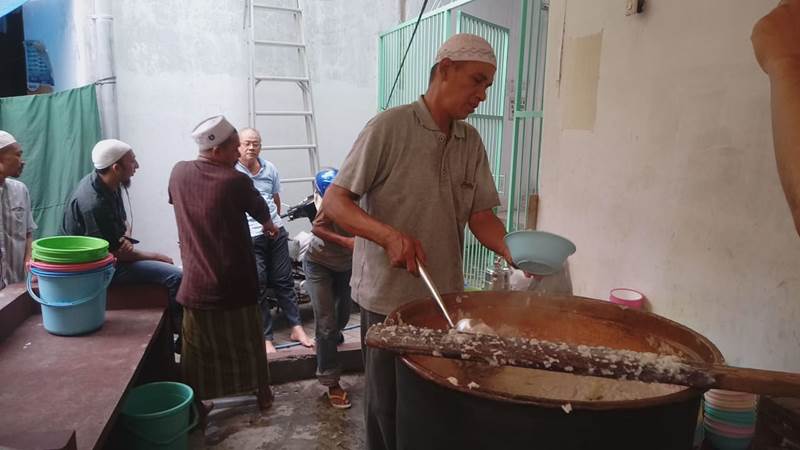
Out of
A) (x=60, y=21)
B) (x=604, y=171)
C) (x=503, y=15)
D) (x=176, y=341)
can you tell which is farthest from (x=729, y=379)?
(x=503, y=15)

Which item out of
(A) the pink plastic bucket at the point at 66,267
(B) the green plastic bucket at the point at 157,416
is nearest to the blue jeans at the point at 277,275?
(B) the green plastic bucket at the point at 157,416

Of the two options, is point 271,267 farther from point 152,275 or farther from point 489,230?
point 489,230

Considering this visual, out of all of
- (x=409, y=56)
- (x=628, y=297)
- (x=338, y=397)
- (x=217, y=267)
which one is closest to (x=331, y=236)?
(x=217, y=267)

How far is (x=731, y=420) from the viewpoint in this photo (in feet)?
5.42

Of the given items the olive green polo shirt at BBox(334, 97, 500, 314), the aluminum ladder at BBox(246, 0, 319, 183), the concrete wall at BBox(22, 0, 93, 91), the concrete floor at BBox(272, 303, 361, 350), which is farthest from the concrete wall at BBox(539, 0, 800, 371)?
the concrete wall at BBox(22, 0, 93, 91)

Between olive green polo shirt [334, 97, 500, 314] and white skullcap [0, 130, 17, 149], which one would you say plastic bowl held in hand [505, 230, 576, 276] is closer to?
olive green polo shirt [334, 97, 500, 314]

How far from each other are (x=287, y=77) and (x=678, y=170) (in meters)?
4.36

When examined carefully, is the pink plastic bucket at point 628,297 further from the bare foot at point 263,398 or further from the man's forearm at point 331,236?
the bare foot at point 263,398

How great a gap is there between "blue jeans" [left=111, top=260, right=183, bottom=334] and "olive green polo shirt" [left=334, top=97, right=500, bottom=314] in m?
1.80

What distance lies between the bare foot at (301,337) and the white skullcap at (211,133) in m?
1.79

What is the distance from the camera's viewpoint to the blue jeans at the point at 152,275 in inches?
127

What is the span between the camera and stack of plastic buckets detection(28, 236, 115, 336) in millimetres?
2518

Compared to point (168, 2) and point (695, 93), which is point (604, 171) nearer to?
point (695, 93)

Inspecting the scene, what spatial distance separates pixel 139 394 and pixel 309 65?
4.30 metres
